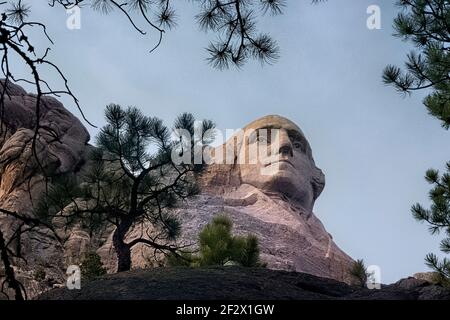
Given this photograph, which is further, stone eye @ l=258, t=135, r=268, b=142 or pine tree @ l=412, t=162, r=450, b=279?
stone eye @ l=258, t=135, r=268, b=142

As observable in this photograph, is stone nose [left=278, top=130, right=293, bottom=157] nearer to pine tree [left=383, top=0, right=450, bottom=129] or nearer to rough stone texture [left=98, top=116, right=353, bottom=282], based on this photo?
rough stone texture [left=98, top=116, right=353, bottom=282]

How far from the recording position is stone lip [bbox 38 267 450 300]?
4051 millimetres

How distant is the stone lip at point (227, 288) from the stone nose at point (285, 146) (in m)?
11.8

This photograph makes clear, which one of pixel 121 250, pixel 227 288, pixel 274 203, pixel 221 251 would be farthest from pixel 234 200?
pixel 227 288

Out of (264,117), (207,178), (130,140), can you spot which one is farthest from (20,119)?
(130,140)

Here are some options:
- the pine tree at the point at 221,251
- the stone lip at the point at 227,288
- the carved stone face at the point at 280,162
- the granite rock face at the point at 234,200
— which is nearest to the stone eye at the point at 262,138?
the carved stone face at the point at 280,162

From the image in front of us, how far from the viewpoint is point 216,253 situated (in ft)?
27.8

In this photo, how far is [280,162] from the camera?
54.2 feet

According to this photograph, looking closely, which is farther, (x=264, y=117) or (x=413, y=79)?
(x=264, y=117)

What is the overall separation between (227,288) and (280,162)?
12.5 meters

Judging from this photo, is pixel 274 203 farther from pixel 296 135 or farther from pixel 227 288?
pixel 227 288

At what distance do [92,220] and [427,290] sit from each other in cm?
435

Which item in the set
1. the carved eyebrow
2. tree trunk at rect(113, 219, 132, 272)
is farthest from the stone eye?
tree trunk at rect(113, 219, 132, 272)
